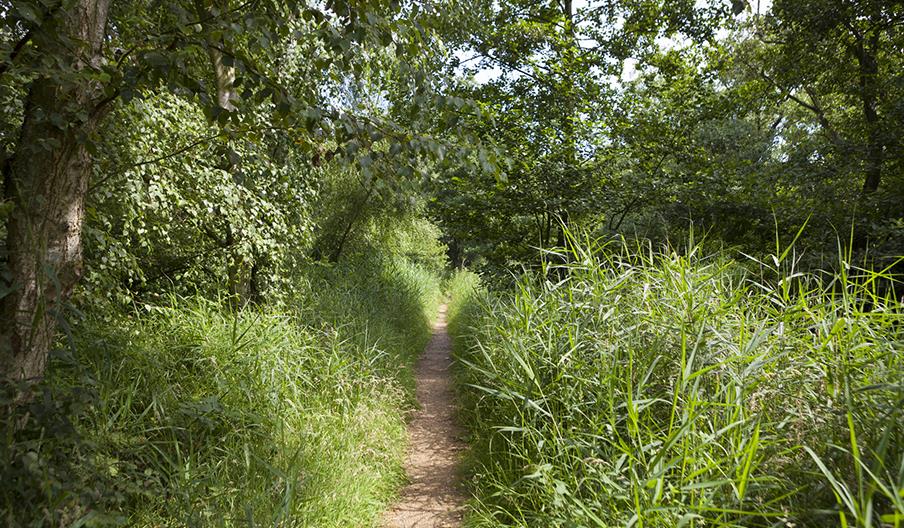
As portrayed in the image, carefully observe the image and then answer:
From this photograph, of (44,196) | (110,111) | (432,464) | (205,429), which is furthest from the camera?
(432,464)

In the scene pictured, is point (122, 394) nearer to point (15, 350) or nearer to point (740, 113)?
point (15, 350)

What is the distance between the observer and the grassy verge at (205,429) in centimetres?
210

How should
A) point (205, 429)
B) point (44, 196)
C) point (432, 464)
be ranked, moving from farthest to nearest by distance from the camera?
point (432, 464), point (205, 429), point (44, 196)

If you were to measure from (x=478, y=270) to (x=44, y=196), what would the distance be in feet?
18.7

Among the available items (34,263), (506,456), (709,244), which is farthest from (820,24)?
(34,263)

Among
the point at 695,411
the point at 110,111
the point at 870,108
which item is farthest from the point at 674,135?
the point at 110,111

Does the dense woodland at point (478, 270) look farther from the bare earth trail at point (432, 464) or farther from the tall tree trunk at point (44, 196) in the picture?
the bare earth trail at point (432, 464)

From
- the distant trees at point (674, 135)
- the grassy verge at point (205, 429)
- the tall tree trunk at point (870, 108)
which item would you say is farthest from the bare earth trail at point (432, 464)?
the tall tree trunk at point (870, 108)

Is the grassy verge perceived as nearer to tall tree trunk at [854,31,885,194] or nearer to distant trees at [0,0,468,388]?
distant trees at [0,0,468,388]

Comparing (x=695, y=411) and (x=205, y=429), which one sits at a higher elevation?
(x=695, y=411)

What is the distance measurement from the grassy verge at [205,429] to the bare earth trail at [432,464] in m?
0.18

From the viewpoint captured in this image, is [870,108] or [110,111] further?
[870,108]

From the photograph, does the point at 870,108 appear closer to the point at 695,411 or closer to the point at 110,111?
the point at 695,411

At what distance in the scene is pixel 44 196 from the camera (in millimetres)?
2115
